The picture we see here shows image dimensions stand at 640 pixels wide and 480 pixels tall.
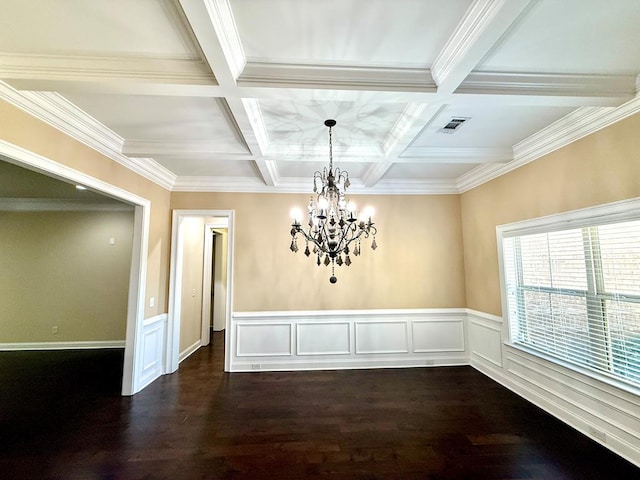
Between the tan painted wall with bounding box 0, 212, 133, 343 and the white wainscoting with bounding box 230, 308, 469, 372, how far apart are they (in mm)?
3042

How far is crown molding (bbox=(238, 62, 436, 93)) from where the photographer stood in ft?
6.37

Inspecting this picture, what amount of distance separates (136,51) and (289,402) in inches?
139

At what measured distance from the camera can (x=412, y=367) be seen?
442cm

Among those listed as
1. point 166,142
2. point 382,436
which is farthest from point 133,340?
point 382,436

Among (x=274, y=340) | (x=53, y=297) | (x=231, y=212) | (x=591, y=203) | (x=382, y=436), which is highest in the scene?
(x=231, y=212)

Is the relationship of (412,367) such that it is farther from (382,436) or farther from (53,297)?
(53,297)

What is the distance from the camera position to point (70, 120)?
251 cm

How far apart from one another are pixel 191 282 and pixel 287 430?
3.37m

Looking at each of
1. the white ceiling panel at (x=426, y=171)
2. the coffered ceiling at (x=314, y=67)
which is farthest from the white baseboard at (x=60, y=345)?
the white ceiling panel at (x=426, y=171)

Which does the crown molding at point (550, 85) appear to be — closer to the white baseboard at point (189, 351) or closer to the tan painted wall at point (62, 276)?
the white baseboard at point (189, 351)

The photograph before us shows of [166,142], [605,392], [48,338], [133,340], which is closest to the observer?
[605,392]

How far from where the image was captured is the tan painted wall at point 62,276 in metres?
5.40

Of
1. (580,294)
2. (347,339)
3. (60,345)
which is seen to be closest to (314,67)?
(580,294)

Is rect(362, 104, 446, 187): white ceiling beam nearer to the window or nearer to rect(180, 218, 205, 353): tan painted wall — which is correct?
the window
